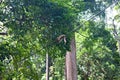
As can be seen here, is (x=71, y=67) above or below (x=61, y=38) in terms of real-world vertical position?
below

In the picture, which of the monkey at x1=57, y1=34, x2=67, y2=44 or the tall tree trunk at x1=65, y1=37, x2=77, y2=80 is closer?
the monkey at x1=57, y1=34, x2=67, y2=44

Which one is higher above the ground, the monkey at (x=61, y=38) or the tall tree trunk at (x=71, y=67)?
the monkey at (x=61, y=38)

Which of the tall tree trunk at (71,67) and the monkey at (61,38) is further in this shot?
the tall tree trunk at (71,67)

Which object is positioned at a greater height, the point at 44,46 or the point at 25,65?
the point at 44,46

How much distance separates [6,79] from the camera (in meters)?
8.87

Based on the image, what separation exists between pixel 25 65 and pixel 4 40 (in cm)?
131

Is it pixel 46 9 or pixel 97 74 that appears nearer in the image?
pixel 46 9

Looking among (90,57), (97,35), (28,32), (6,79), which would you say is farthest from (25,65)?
(90,57)

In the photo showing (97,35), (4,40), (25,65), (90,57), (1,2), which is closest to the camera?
(1,2)

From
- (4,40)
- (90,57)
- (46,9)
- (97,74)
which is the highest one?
(46,9)

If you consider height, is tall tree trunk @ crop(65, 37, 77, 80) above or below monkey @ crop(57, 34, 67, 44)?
below

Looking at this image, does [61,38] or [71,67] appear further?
[71,67]

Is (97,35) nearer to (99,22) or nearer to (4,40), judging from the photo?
(99,22)

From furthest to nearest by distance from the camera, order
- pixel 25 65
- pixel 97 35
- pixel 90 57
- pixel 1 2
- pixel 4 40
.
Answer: pixel 90 57
pixel 97 35
pixel 25 65
pixel 4 40
pixel 1 2
